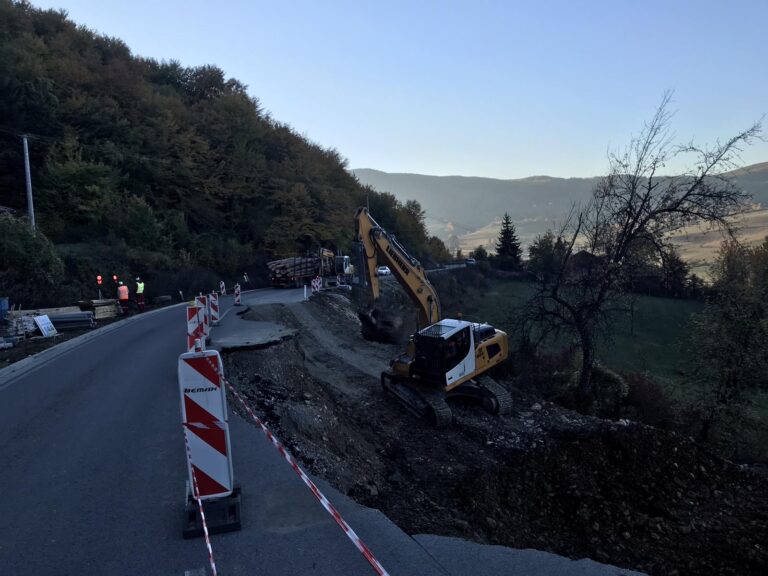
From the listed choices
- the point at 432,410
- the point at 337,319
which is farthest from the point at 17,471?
the point at 337,319

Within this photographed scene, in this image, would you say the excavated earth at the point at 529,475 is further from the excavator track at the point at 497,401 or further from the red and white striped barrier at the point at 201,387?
the red and white striped barrier at the point at 201,387

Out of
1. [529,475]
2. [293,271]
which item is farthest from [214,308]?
[293,271]

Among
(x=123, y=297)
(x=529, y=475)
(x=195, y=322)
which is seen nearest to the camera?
(x=195, y=322)

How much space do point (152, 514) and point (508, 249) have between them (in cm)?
5761

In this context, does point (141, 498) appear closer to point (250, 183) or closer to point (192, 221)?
point (192, 221)

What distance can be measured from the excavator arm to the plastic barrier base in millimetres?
11804

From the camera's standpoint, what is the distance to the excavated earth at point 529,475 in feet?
26.2

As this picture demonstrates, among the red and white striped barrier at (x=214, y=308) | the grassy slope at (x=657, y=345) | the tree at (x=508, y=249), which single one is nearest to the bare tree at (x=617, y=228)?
the grassy slope at (x=657, y=345)

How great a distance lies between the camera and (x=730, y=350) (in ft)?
53.7

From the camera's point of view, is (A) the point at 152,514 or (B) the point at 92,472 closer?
(A) the point at 152,514

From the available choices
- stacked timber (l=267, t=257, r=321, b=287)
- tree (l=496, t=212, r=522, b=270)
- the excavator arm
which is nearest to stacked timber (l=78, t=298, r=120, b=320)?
the excavator arm

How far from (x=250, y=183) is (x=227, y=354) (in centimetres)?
3803

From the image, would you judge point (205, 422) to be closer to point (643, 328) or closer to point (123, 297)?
point (123, 297)

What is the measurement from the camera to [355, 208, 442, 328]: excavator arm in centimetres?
1678
